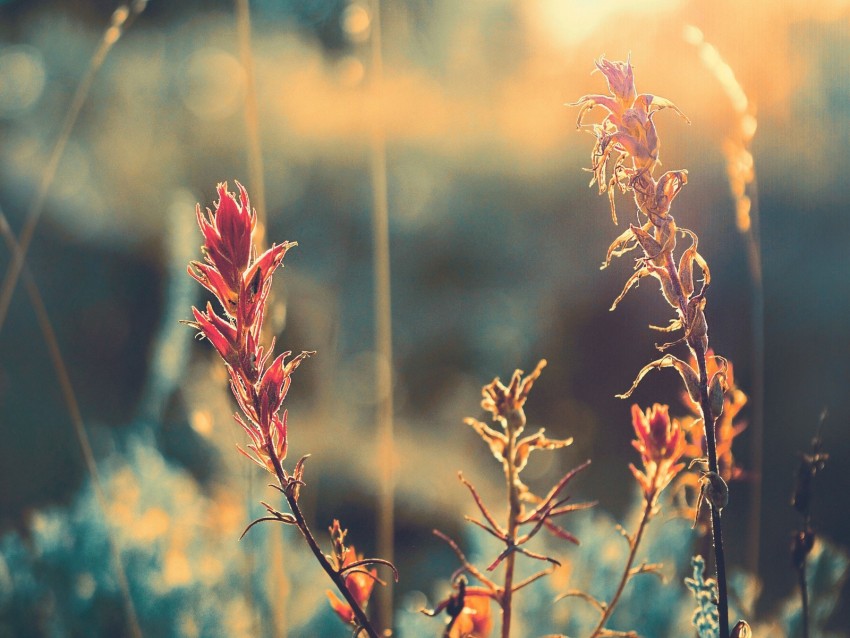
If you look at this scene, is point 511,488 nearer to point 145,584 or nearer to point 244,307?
point 244,307

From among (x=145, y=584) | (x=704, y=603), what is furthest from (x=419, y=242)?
(x=704, y=603)

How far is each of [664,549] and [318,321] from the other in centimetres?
107

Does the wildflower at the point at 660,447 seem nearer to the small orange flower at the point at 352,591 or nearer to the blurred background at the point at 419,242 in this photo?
the small orange flower at the point at 352,591

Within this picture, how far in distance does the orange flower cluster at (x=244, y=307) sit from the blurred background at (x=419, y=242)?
0.58 m

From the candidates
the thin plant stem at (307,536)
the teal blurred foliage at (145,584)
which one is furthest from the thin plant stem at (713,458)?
the teal blurred foliage at (145,584)

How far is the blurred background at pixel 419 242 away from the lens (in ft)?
3.83

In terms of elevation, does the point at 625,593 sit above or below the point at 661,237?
below

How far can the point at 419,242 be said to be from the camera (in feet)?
5.76

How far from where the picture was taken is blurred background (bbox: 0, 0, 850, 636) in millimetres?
1167

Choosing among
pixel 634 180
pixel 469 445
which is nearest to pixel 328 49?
pixel 469 445

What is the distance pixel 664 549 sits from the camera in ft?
1.78

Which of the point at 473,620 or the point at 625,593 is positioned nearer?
the point at 473,620

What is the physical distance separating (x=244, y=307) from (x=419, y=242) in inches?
60.6

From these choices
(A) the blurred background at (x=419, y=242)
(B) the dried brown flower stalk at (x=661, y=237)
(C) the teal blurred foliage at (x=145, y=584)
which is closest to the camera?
(B) the dried brown flower stalk at (x=661, y=237)
